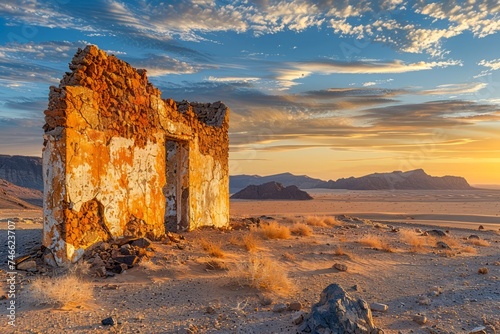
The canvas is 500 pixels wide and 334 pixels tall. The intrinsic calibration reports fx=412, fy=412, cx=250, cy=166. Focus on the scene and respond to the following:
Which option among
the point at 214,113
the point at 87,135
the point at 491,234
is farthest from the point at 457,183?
the point at 87,135

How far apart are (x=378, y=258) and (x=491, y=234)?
9.64 m

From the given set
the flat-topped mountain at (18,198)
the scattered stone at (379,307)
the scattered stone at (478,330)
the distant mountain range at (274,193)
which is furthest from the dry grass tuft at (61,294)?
the distant mountain range at (274,193)

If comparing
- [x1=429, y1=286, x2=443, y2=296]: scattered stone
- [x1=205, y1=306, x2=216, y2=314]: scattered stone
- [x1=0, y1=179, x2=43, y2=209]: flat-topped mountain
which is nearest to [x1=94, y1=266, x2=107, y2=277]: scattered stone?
[x1=205, y1=306, x2=216, y2=314]: scattered stone

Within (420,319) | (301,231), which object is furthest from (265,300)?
(301,231)

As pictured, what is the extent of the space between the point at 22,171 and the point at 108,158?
5940 cm

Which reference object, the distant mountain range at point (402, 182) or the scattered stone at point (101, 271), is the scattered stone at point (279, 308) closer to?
the scattered stone at point (101, 271)

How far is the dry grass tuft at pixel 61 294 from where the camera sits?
5.32 m

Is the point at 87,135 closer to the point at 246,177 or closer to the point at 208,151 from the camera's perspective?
the point at 208,151

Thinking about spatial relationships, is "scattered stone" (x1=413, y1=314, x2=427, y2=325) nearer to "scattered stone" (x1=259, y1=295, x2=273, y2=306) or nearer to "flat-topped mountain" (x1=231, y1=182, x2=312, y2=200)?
"scattered stone" (x1=259, y1=295, x2=273, y2=306)

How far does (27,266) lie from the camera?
6863 mm

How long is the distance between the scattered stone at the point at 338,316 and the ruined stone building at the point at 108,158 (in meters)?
4.35

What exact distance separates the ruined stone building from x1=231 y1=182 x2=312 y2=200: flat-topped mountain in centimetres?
3506

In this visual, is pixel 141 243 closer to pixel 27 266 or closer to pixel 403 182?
pixel 27 266

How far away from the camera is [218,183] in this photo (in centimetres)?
1296
